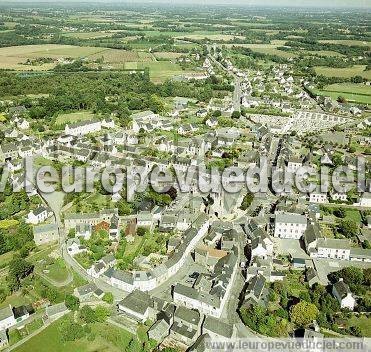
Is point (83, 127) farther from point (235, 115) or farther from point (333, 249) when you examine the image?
point (333, 249)

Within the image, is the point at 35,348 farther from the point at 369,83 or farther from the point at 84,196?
the point at 369,83

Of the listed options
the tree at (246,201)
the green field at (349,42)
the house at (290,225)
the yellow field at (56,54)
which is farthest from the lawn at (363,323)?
the green field at (349,42)

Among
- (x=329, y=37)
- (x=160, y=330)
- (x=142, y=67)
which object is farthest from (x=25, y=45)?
(x=160, y=330)

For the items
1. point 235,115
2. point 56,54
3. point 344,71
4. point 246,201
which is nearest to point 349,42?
point 344,71

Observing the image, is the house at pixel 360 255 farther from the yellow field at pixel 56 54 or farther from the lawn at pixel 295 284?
the yellow field at pixel 56 54

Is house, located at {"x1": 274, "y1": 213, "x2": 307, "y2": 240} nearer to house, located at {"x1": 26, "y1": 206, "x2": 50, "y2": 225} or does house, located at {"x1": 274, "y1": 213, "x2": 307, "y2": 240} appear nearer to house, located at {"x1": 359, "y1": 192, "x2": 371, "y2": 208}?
house, located at {"x1": 359, "y1": 192, "x2": 371, "y2": 208}
